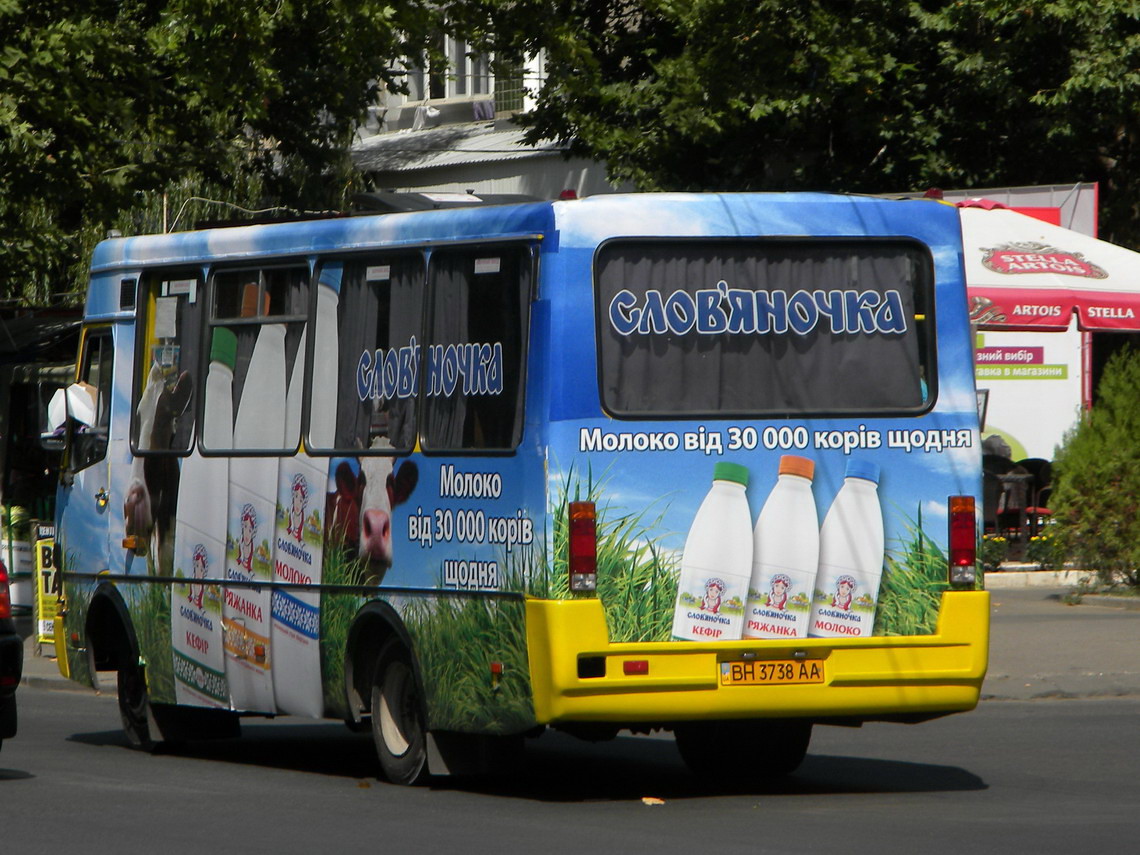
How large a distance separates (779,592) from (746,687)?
0.44 meters

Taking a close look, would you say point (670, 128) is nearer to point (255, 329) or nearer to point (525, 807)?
point (255, 329)

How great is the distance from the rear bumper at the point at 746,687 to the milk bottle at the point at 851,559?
85 millimetres

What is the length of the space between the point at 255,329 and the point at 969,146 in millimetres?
15994

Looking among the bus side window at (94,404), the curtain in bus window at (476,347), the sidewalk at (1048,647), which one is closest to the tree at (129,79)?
the sidewalk at (1048,647)

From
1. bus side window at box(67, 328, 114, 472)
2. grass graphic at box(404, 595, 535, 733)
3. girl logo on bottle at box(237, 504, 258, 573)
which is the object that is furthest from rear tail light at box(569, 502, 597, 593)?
bus side window at box(67, 328, 114, 472)

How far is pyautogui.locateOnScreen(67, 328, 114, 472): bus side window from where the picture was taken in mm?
12039

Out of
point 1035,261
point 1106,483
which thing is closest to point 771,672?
point 1106,483

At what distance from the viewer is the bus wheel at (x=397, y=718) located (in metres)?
9.76

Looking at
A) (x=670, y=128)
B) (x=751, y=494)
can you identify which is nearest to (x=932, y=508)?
(x=751, y=494)

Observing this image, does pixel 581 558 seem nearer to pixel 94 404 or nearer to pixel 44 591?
pixel 94 404

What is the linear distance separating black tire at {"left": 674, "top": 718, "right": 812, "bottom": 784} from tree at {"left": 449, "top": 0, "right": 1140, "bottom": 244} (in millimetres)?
11675

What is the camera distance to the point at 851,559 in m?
9.20

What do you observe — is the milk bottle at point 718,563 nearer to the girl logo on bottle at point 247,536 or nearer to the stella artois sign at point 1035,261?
the girl logo on bottle at point 247,536

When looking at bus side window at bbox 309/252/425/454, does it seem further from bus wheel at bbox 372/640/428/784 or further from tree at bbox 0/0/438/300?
tree at bbox 0/0/438/300
